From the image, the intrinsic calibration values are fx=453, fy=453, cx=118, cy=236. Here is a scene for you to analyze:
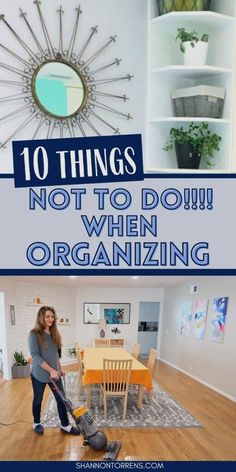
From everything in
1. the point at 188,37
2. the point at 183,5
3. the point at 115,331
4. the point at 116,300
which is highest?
the point at 183,5

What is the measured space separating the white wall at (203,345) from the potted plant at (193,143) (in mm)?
524

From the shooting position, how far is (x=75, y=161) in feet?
5.37

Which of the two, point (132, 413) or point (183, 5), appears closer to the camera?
point (132, 413)

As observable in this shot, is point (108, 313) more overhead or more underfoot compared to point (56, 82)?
more underfoot

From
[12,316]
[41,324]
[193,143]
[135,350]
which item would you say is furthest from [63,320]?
[193,143]

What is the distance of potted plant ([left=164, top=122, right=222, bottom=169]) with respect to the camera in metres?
1.87

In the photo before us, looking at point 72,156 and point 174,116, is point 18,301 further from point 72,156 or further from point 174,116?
point 174,116

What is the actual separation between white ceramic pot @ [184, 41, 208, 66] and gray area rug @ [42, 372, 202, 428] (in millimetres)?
1319

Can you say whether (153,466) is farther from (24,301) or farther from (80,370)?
(24,301)

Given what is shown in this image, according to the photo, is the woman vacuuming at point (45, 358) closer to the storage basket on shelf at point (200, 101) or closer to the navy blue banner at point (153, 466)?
the navy blue banner at point (153, 466)

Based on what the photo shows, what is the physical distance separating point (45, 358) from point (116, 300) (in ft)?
1.12

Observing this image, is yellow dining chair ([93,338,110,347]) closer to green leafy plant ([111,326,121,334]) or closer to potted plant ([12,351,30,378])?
green leafy plant ([111,326,121,334])

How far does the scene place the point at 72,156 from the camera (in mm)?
1637

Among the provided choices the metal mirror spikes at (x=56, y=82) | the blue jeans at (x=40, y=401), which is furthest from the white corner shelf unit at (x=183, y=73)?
the blue jeans at (x=40, y=401)
